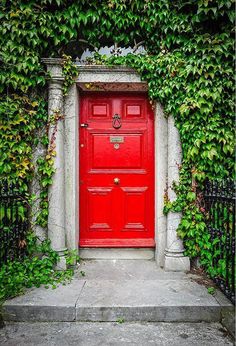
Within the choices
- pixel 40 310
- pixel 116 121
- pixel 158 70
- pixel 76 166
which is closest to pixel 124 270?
pixel 40 310

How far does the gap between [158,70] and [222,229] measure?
2.51 metres

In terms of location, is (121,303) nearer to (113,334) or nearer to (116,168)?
(113,334)

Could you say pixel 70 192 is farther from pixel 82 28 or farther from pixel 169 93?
pixel 82 28

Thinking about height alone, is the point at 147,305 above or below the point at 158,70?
below

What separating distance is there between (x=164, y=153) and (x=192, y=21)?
2.01 m

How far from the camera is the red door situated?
5.10 metres

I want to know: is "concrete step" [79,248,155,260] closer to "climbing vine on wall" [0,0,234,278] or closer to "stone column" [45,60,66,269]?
"stone column" [45,60,66,269]

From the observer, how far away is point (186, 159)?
15.1ft

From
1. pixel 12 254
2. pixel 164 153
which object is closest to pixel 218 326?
pixel 164 153

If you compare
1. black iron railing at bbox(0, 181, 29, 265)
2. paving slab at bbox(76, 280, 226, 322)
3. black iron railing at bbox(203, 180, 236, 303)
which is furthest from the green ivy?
black iron railing at bbox(203, 180, 236, 303)

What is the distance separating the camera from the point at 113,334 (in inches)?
128

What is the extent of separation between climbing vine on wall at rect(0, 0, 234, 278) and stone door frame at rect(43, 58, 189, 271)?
131 mm

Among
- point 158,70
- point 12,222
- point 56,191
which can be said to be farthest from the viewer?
point 56,191

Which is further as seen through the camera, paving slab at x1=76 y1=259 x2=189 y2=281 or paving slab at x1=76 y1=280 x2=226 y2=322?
paving slab at x1=76 y1=259 x2=189 y2=281
